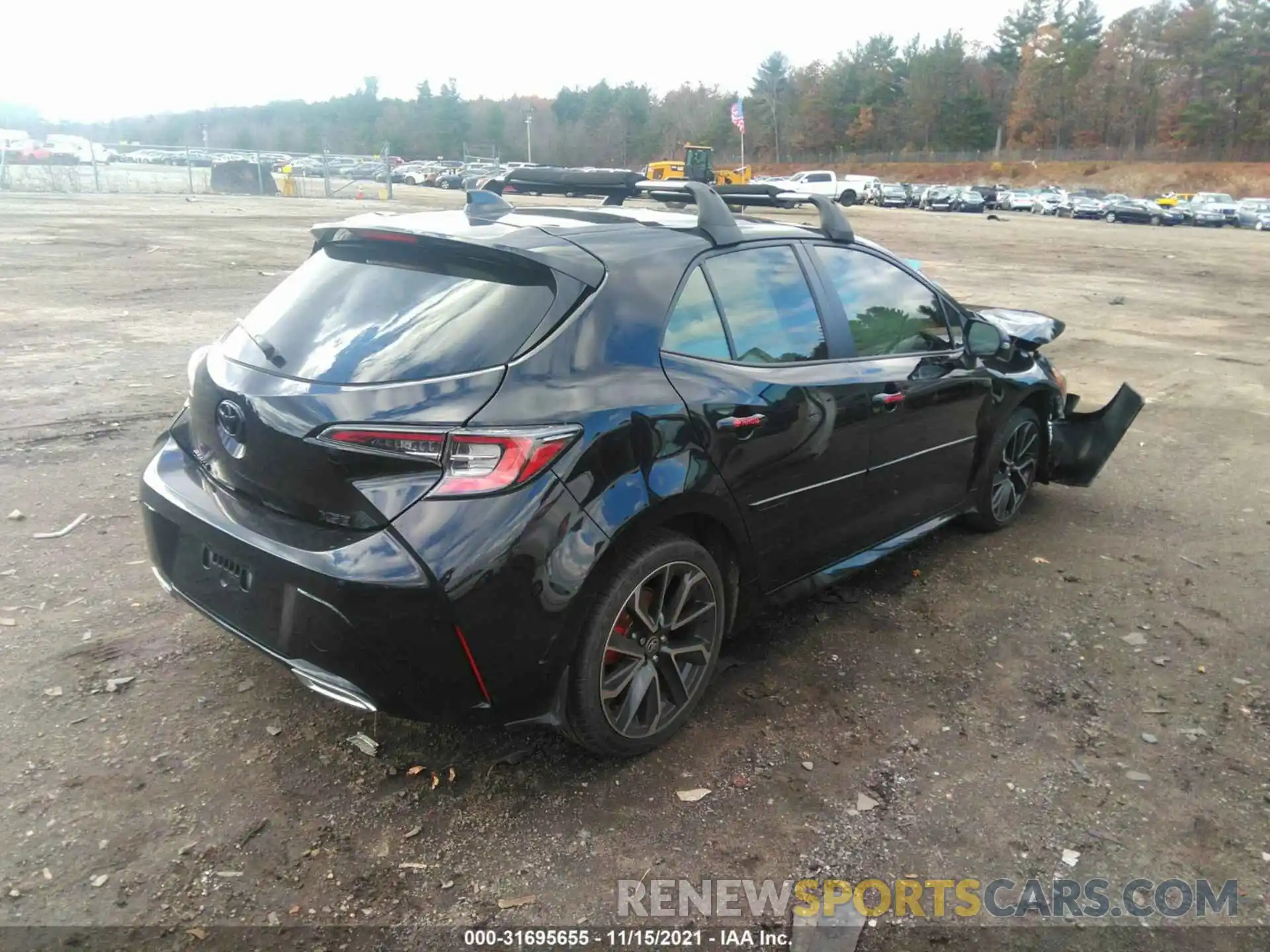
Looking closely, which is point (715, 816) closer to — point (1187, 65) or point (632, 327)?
point (632, 327)

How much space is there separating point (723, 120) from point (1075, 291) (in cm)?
10798

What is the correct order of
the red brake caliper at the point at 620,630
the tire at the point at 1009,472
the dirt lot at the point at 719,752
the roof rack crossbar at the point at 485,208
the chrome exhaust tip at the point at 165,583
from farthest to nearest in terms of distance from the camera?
1. the tire at the point at 1009,472
2. the roof rack crossbar at the point at 485,208
3. the chrome exhaust tip at the point at 165,583
4. the red brake caliper at the point at 620,630
5. the dirt lot at the point at 719,752

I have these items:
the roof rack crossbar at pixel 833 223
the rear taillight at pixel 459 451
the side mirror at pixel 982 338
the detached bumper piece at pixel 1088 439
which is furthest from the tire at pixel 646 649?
the detached bumper piece at pixel 1088 439

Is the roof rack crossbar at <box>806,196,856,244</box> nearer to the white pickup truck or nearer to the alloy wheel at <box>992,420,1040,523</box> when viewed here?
the alloy wheel at <box>992,420,1040,523</box>

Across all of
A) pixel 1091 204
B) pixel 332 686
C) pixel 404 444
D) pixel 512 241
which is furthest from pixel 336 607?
pixel 1091 204

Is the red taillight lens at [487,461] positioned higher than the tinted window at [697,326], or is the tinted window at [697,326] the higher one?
the tinted window at [697,326]

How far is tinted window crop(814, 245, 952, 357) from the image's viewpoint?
391cm

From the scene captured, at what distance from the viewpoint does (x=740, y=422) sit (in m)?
3.18

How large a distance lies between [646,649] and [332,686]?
97cm

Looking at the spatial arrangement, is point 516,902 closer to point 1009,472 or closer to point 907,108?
point 1009,472

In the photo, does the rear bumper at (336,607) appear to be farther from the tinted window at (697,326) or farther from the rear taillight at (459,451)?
the tinted window at (697,326)

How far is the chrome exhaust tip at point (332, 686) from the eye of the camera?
8.59 feet

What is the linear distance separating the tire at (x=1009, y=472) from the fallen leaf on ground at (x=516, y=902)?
3.28 meters

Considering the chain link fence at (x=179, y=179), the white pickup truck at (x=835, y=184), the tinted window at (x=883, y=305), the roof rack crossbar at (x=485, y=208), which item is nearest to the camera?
the roof rack crossbar at (x=485, y=208)
